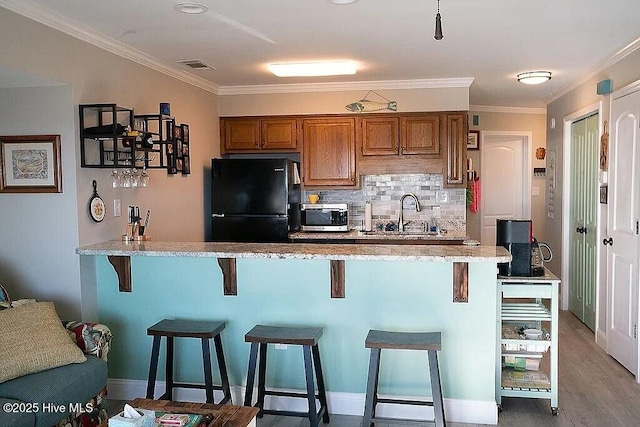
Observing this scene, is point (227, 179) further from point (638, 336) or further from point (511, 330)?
point (638, 336)

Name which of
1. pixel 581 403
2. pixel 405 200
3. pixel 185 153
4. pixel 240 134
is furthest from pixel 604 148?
pixel 185 153

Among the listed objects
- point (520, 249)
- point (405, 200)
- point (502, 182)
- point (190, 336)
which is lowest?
point (190, 336)


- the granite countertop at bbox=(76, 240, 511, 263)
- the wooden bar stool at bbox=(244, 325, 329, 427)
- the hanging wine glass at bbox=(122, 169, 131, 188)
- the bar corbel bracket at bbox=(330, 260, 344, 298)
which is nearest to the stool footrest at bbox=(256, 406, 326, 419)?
the wooden bar stool at bbox=(244, 325, 329, 427)

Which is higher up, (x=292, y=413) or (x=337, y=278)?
(x=337, y=278)

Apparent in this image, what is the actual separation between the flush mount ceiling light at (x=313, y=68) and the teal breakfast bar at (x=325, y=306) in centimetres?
181

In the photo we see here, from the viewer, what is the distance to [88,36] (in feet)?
11.7

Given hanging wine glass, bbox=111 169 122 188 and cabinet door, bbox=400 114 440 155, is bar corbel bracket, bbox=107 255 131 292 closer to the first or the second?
hanging wine glass, bbox=111 169 122 188

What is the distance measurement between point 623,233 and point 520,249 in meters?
1.27

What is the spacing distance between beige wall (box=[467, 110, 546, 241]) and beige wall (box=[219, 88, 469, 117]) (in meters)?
2.30

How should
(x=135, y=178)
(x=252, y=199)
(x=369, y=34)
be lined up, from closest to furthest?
(x=369, y=34)
(x=135, y=178)
(x=252, y=199)

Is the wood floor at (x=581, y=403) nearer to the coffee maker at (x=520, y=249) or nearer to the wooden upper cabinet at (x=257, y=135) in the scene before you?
the coffee maker at (x=520, y=249)

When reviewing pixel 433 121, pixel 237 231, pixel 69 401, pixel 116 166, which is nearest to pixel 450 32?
pixel 433 121

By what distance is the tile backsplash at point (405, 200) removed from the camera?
577cm

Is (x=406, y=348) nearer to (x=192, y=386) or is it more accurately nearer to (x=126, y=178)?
Result: (x=192, y=386)
